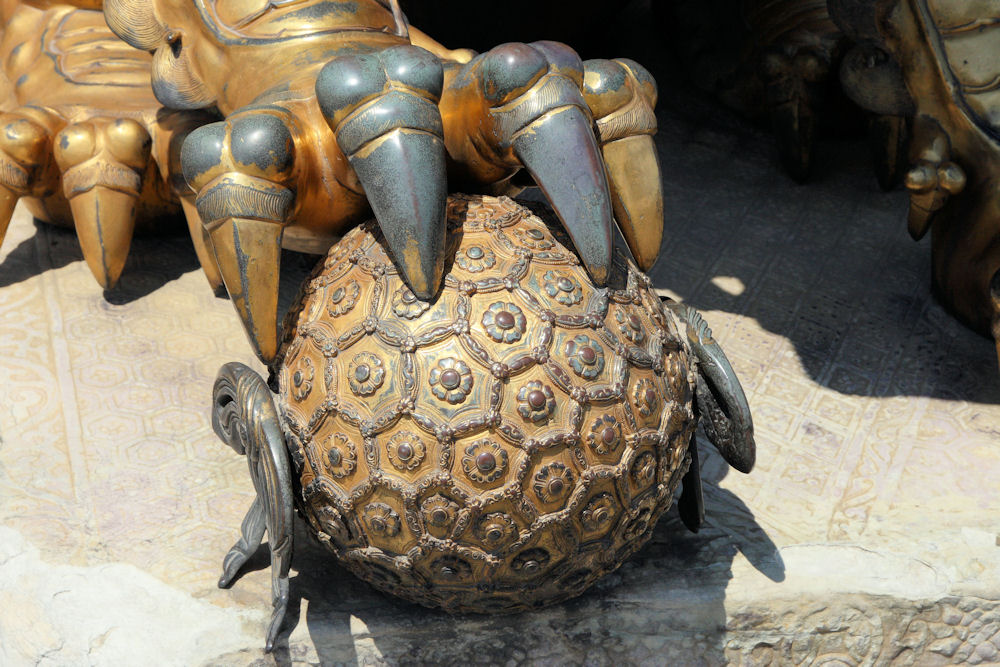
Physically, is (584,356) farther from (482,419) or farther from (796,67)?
(796,67)

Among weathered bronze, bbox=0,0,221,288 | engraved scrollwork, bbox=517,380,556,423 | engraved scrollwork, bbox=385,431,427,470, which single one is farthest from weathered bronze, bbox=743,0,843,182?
engraved scrollwork, bbox=385,431,427,470

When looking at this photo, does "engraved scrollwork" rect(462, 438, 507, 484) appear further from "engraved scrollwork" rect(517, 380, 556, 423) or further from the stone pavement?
the stone pavement

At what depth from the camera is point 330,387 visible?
1414 millimetres

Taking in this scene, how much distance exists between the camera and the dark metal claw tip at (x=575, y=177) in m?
1.47

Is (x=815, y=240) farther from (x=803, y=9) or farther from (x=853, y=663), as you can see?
(x=853, y=663)

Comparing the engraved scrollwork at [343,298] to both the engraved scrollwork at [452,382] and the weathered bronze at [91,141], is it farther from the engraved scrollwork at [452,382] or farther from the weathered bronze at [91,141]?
the weathered bronze at [91,141]

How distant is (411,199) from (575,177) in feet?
0.80

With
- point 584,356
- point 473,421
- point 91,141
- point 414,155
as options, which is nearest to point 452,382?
point 473,421

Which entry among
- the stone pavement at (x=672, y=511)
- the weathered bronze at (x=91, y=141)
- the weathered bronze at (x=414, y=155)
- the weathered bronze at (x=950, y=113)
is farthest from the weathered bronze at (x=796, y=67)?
the weathered bronze at (x=91, y=141)

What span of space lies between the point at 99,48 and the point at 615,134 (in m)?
1.62

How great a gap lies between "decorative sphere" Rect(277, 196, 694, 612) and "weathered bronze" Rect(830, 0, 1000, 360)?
43.6 inches

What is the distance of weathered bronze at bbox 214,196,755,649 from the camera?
136 cm

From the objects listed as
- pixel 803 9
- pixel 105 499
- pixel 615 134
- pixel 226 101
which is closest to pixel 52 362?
pixel 105 499

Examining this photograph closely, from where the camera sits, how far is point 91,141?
232 cm
